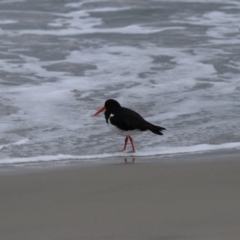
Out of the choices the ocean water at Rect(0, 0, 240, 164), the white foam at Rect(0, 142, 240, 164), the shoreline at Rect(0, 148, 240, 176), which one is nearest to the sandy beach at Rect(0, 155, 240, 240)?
the shoreline at Rect(0, 148, 240, 176)

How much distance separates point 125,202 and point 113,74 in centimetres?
463

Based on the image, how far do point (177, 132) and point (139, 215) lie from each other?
2307 mm

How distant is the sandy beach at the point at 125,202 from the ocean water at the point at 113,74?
0.61 metres

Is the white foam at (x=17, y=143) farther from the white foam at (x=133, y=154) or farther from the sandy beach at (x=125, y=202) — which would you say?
the sandy beach at (x=125, y=202)

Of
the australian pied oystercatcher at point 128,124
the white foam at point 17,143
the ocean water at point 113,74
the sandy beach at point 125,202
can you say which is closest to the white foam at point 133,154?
the ocean water at point 113,74

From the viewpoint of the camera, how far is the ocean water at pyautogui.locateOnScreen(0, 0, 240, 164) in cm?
554

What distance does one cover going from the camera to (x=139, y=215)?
3.53 metres

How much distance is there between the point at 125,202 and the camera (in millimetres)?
3744

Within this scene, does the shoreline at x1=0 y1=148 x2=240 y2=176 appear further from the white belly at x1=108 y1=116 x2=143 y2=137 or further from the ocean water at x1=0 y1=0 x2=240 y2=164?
the white belly at x1=108 y1=116 x2=143 y2=137

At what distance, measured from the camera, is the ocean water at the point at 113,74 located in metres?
5.54

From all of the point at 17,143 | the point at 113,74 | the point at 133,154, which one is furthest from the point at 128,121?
the point at 113,74

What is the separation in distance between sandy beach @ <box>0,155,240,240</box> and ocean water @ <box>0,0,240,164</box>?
607 millimetres

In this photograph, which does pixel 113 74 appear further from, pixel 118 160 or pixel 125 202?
pixel 125 202

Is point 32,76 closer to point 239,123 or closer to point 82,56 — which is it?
point 82,56
